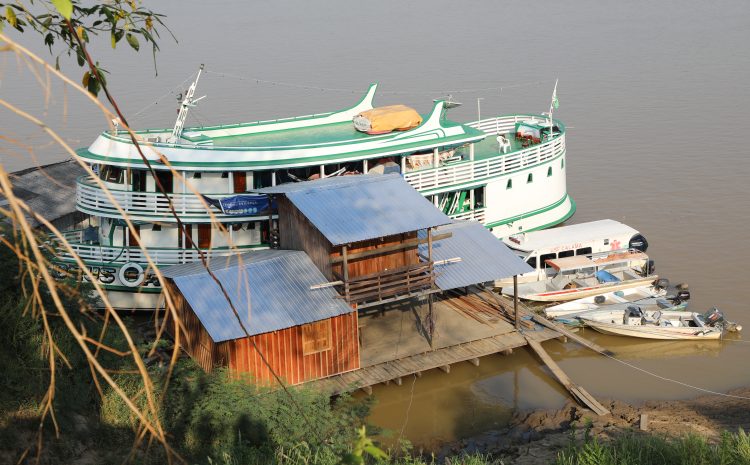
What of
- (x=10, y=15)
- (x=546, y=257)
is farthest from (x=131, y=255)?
(x=10, y=15)

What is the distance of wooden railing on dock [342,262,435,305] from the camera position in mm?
18625

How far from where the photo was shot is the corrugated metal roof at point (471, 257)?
2005cm

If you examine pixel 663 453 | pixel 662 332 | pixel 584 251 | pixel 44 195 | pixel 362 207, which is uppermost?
pixel 362 207

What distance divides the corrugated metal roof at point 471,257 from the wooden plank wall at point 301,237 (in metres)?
2.76

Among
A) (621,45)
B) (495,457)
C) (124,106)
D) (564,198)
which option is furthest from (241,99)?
(495,457)

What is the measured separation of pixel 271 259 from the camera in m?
19.2

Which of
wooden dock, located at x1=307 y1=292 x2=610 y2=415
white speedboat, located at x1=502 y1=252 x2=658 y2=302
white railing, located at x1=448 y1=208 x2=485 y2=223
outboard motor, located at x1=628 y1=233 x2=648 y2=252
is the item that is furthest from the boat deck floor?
outboard motor, located at x1=628 y1=233 x2=648 y2=252

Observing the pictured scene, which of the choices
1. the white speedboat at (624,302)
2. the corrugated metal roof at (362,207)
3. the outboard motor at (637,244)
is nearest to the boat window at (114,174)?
the corrugated metal roof at (362,207)

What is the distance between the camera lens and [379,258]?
19234 mm

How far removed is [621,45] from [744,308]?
1319 inches

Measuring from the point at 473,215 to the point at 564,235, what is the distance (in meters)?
2.72

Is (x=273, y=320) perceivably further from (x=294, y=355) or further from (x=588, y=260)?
(x=588, y=260)

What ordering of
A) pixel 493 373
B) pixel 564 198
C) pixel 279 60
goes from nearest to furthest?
1. pixel 493 373
2. pixel 564 198
3. pixel 279 60

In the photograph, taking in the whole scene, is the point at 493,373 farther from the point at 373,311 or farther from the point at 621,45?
the point at 621,45
